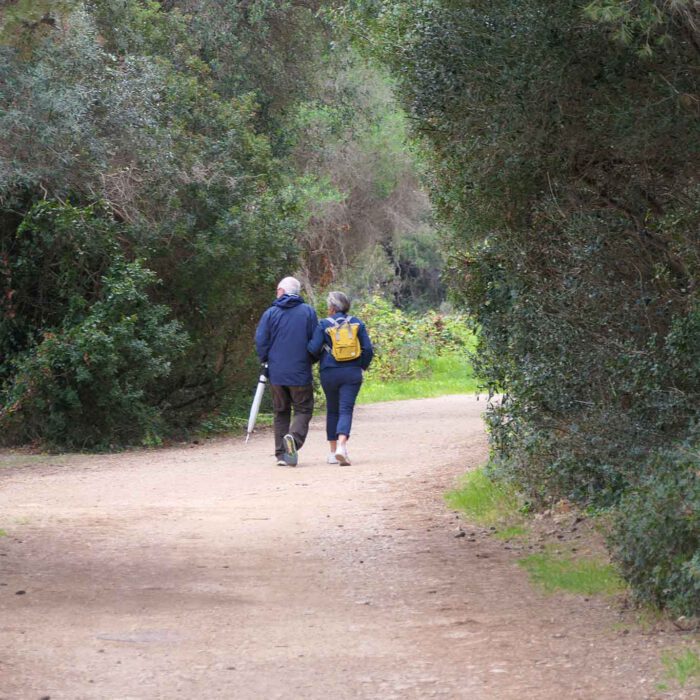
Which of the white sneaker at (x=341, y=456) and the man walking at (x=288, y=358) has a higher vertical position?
the man walking at (x=288, y=358)

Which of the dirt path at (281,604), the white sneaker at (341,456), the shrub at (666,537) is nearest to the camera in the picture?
the dirt path at (281,604)

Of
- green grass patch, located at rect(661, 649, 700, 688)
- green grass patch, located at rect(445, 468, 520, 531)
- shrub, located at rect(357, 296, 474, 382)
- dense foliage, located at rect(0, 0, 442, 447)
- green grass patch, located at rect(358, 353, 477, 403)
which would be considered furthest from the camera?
shrub, located at rect(357, 296, 474, 382)

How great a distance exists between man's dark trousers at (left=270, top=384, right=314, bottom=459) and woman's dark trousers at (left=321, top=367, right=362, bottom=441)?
0.21 meters

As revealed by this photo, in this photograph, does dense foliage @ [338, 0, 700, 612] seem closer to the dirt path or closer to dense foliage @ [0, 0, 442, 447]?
the dirt path

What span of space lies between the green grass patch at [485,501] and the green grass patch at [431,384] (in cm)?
1586

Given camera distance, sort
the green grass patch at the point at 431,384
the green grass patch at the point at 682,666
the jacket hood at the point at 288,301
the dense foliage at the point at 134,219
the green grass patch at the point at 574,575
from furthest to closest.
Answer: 1. the green grass patch at the point at 431,384
2. the dense foliage at the point at 134,219
3. the jacket hood at the point at 288,301
4. the green grass patch at the point at 574,575
5. the green grass patch at the point at 682,666

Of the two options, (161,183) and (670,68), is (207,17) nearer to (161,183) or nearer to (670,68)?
(161,183)

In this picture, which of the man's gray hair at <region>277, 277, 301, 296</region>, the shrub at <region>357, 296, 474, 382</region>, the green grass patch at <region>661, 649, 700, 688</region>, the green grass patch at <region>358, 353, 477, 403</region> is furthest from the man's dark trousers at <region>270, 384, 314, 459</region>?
the shrub at <region>357, 296, 474, 382</region>

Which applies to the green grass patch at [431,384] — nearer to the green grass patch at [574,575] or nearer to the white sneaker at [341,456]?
the white sneaker at [341,456]

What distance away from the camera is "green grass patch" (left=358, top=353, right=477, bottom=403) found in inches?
1137

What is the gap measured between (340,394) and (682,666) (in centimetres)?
871

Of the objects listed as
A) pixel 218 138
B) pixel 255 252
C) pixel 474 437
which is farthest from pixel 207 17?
pixel 474 437

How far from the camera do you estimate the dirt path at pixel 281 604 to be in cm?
575

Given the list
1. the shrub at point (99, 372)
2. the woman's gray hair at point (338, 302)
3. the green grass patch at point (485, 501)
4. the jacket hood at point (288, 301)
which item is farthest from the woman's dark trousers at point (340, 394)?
the shrub at point (99, 372)
